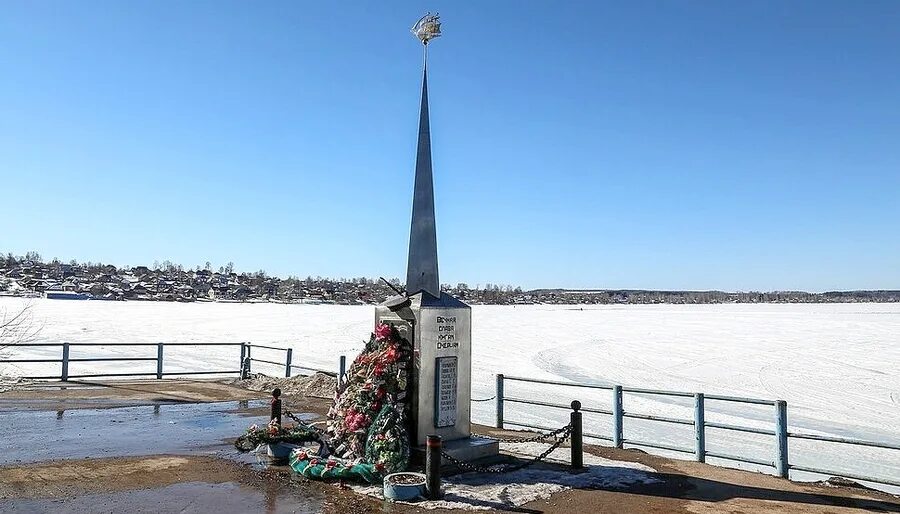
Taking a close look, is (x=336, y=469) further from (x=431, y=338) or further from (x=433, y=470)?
(x=431, y=338)

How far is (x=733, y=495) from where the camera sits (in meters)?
8.64

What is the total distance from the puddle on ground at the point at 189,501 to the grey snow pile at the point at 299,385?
28.4ft

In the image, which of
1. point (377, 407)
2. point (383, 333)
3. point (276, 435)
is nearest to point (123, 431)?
point (276, 435)

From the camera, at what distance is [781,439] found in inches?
381

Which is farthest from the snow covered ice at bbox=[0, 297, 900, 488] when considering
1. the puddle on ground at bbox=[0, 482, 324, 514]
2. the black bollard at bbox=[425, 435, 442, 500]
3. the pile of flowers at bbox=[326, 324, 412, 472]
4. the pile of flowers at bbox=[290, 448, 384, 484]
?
the puddle on ground at bbox=[0, 482, 324, 514]

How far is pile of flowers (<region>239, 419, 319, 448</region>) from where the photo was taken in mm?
10141

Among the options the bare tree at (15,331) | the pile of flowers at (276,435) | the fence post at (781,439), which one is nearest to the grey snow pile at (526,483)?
the fence post at (781,439)

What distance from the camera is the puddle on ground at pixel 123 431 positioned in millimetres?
10336

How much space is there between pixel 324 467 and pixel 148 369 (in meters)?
20.5

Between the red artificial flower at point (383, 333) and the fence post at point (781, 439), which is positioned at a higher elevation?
the red artificial flower at point (383, 333)

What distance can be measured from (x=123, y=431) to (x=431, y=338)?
6235 mm

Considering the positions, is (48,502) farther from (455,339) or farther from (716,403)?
(716,403)

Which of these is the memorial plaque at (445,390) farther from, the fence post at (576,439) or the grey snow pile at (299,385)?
the grey snow pile at (299,385)

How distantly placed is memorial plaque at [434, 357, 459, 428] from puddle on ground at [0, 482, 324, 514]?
2.30m
